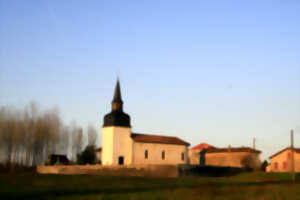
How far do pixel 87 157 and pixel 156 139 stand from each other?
14244mm

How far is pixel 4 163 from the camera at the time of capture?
65.3 metres

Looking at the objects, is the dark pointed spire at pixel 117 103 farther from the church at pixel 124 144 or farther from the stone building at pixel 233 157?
the stone building at pixel 233 157

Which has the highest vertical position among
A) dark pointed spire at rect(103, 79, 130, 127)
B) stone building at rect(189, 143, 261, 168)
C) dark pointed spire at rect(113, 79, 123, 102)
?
dark pointed spire at rect(113, 79, 123, 102)

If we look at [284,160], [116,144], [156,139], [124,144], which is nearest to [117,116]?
[116,144]

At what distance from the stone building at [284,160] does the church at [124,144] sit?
17.5 m

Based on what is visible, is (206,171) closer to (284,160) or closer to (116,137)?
(116,137)

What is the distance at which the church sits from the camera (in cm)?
6244

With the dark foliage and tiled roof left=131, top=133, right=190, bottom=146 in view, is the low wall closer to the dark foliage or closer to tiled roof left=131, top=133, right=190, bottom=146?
the dark foliage

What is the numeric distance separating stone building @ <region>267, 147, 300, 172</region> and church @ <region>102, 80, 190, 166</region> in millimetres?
17547

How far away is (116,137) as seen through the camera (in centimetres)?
6225

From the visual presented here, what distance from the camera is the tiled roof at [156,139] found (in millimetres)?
64875

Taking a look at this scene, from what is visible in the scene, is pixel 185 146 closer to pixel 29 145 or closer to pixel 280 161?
pixel 280 161

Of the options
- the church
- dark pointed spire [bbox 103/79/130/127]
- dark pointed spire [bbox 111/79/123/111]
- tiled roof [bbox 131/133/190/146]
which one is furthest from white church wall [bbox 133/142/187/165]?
dark pointed spire [bbox 111/79/123/111]

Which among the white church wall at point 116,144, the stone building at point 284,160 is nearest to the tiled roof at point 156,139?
the white church wall at point 116,144
